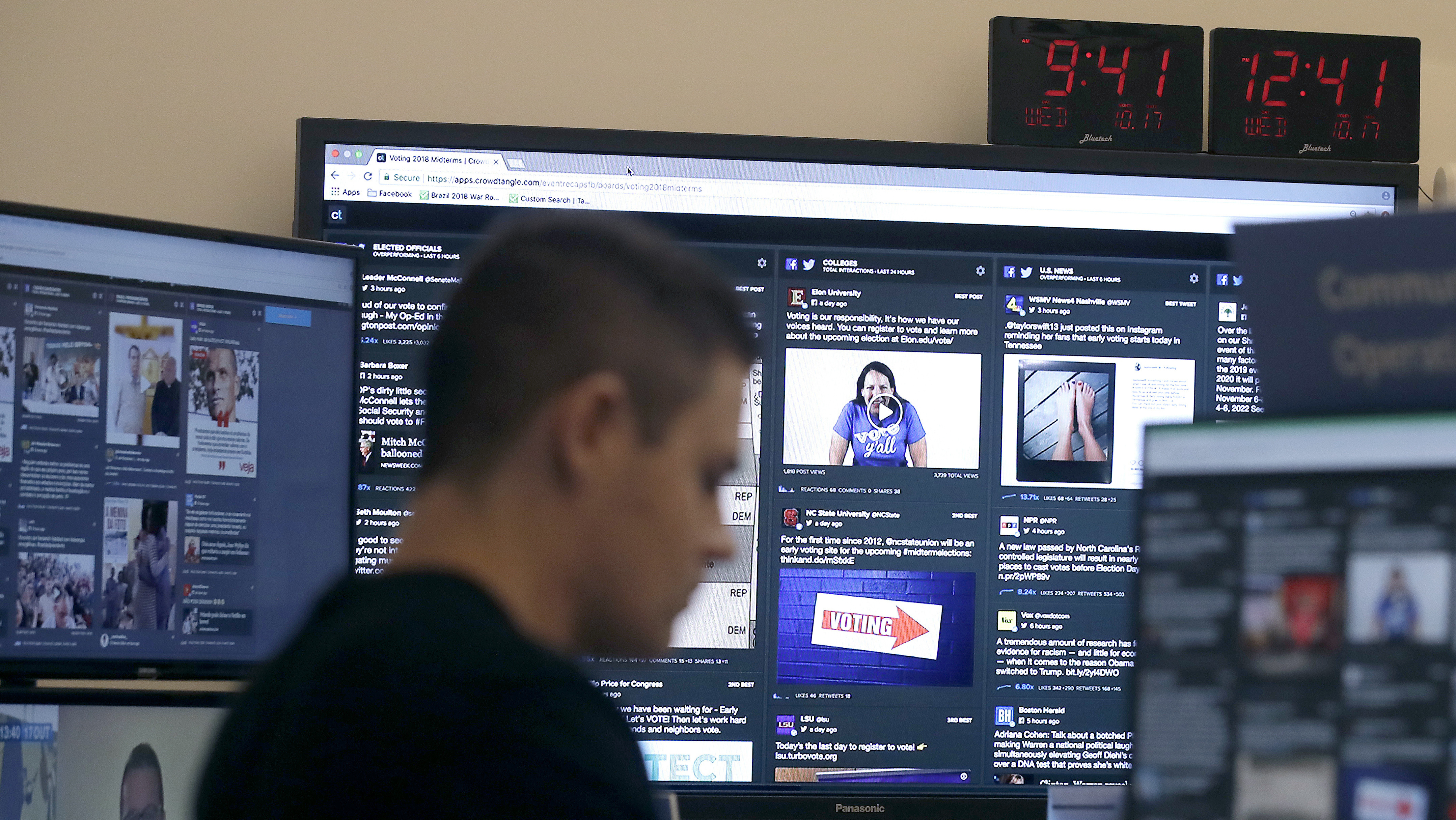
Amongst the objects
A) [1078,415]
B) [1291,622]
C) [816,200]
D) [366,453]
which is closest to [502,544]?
[1291,622]

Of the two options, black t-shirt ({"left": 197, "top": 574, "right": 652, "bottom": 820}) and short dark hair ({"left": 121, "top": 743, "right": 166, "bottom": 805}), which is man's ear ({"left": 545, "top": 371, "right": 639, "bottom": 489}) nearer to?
black t-shirt ({"left": 197, "top": 574, "right": 652, "bottom": 820})

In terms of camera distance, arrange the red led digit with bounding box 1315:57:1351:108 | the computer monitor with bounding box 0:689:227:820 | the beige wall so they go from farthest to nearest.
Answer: the red led digit with bounding box 1315:57:1351:108, the beige wall, the computer monitor with bounding box 0:689:227:820

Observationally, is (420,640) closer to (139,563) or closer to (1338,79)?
(139,563)

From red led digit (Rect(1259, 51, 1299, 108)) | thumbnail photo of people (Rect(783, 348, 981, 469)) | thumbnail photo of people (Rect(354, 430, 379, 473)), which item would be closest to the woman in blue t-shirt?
thumbnail photo of people (Rect(783, 348, 981, 469))

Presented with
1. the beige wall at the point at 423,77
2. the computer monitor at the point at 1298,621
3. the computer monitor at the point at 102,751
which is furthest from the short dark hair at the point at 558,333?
the beige wall at the point at 423,77

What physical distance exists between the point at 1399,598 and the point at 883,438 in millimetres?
1757

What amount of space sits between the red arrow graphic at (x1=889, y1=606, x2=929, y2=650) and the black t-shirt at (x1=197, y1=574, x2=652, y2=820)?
1697mm

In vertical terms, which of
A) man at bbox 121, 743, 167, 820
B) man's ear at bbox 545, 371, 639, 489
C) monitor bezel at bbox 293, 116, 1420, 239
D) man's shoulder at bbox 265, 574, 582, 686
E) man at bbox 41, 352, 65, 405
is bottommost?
man at bbox 121, 743, 167, 820

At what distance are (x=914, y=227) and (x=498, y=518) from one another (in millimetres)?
1720

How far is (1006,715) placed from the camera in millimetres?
2389

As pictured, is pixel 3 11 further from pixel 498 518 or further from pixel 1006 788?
pixel 1006 788

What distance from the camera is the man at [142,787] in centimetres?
168

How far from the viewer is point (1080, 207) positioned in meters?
2.45

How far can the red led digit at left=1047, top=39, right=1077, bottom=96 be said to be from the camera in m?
2.51
